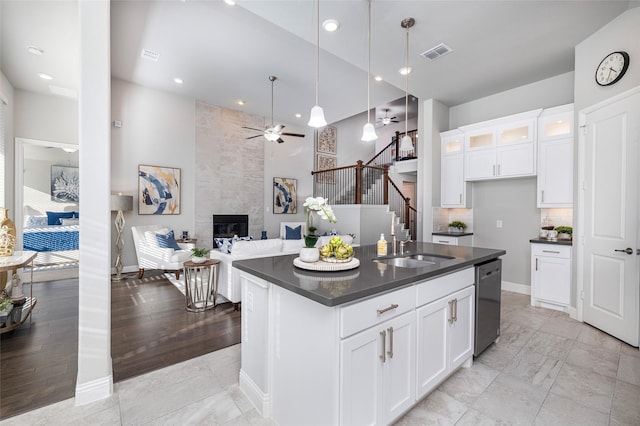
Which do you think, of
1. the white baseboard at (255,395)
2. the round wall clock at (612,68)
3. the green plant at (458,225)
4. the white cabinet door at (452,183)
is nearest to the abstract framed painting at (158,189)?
the white baseboard at (255,395)

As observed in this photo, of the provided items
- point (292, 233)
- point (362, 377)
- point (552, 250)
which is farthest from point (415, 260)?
point (292, 233)

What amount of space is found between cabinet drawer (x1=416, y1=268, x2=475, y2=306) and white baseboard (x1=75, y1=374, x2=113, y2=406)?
7.51 ft

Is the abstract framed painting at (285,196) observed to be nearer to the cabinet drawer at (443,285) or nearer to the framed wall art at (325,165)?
the framed wall art at (325,165)

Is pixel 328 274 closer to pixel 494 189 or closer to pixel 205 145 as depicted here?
pixel 494 189

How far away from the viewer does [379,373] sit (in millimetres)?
1569

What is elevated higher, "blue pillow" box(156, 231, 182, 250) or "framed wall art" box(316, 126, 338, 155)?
"framed wall art" box(316, 126, 338, 155)

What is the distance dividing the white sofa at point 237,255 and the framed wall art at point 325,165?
498 centimetres

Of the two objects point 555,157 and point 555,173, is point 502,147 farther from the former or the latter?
point 555,173

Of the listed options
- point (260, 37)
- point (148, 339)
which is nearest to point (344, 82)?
point (260, 37)

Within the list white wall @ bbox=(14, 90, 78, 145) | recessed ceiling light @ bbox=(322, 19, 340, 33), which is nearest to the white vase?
recessed ceiling light @ bbox=(322, 19, 340, 33)

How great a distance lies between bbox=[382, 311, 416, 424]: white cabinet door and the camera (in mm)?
1621

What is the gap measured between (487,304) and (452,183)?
322 centimetres

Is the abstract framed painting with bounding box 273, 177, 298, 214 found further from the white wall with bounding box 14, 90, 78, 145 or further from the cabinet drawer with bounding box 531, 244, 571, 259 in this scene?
the cabinet drawer with bounding box 531, 244, 571, 259

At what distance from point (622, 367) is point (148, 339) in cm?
447
